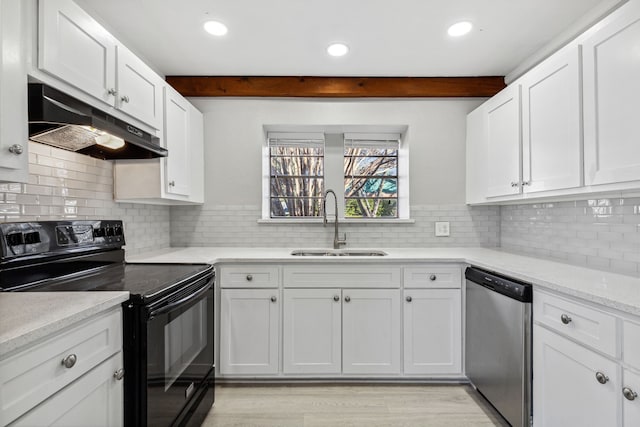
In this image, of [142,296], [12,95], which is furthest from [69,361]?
[12,95]

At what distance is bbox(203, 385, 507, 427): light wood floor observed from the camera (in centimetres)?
182

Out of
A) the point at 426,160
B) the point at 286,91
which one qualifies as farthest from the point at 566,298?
the point at 286,91

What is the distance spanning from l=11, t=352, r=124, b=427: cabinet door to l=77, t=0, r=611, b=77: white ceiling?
1860 millimetres

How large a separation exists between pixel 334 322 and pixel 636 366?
1.47 metres

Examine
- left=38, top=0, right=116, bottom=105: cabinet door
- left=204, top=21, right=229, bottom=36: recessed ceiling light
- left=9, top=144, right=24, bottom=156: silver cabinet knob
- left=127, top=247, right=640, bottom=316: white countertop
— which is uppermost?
left=204, top=21, right=229, bottom=36: recessed ceiling light

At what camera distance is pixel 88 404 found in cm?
101

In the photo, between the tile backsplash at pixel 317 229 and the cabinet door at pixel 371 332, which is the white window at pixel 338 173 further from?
the cabinet door at pixel 371 332

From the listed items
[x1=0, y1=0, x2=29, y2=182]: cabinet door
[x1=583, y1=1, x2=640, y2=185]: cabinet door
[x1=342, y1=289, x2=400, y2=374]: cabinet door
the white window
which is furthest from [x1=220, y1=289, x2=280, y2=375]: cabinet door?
[x1=583, y1=1, x2=640, y2=185]: cabinet door

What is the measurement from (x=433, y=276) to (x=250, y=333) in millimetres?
1308

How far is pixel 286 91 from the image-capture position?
8.72 ft

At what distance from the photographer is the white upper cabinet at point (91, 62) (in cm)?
121

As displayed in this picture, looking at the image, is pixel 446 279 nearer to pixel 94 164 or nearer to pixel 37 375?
pixel 37 375

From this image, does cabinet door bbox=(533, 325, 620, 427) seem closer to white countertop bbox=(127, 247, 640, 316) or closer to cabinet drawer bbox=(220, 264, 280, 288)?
white countertop bbox=(127, 247, 640, 316)

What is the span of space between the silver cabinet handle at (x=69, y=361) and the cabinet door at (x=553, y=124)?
7.22ft
